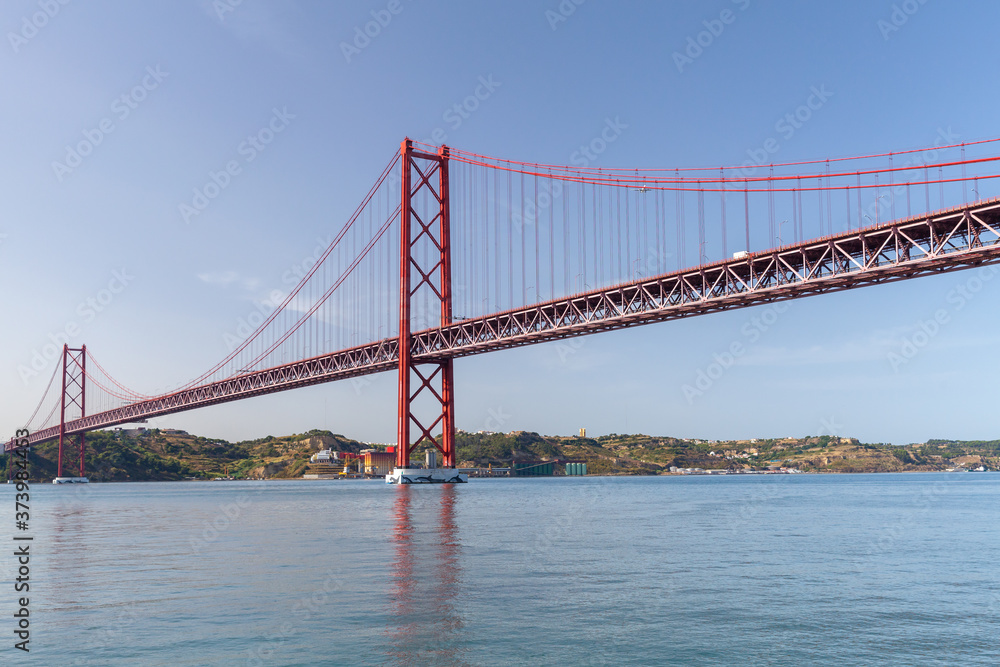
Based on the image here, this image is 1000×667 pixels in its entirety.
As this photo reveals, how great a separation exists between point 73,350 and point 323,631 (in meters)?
151

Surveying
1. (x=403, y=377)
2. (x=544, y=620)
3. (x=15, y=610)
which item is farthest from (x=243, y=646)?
(x=403, y=377)

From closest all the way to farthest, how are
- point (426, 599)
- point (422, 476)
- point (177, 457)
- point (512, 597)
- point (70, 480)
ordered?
1. point (426, 599)
2. point (512, 597)
3. point (422, 476)
4. point (70, 480)
5. point (177, 457)

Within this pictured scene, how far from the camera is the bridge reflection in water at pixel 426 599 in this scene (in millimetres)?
11398

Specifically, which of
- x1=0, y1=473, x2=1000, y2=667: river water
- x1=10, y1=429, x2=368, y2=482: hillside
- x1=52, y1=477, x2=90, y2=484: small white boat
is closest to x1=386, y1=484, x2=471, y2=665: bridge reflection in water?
x1=0, y1=473, x2=1000, y2=667: river water

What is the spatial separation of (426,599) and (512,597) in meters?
1.60

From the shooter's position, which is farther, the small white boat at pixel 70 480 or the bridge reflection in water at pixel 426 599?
the small white boat at pixel 70 480

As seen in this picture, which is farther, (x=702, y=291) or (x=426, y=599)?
(x=702, y=291)

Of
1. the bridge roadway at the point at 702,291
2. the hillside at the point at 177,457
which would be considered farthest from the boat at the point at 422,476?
the hillside at the point at 177,457

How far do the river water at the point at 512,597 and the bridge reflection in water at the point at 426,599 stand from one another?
0.18 ft

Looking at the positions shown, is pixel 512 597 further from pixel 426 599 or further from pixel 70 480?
pixel 70 480

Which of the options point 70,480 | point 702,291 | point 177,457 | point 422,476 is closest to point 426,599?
point 702,291

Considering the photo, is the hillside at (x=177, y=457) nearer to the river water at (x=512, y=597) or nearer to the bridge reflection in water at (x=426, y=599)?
the river water at (x=512, y=597)

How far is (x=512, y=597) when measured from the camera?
15195 millimetres

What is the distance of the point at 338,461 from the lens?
171500 millimetres
